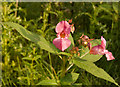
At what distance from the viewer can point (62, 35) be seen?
42.7 inches

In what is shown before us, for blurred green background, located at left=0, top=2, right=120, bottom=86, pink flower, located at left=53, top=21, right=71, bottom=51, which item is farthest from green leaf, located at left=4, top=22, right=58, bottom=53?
blurred green background, located at left=0, top=2, right=120, bottom=86

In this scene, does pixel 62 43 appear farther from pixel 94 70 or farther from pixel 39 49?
pixel 39 49

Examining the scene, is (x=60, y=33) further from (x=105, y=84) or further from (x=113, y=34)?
(x=113, y=34)

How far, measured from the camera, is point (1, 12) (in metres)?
2.00

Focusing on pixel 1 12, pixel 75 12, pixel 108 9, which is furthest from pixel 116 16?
pixel 1 12

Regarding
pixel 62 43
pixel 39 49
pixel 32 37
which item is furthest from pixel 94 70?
pixel 39 49

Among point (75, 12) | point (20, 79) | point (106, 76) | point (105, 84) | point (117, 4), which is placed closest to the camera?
point (106, 76)

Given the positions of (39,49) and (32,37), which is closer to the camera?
(32,37)

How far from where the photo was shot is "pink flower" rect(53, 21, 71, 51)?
103 centimetres

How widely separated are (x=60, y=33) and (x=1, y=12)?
3.70ft

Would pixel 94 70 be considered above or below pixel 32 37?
below

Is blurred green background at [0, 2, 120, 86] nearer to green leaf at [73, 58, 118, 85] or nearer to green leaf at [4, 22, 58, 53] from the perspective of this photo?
green leaf at [4, 22, 58, 53]

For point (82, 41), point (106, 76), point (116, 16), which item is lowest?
point (106, 76)

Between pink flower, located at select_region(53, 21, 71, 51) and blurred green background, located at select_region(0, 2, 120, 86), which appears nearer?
pink flower, located at select_region(53, 21, 71, 51)
